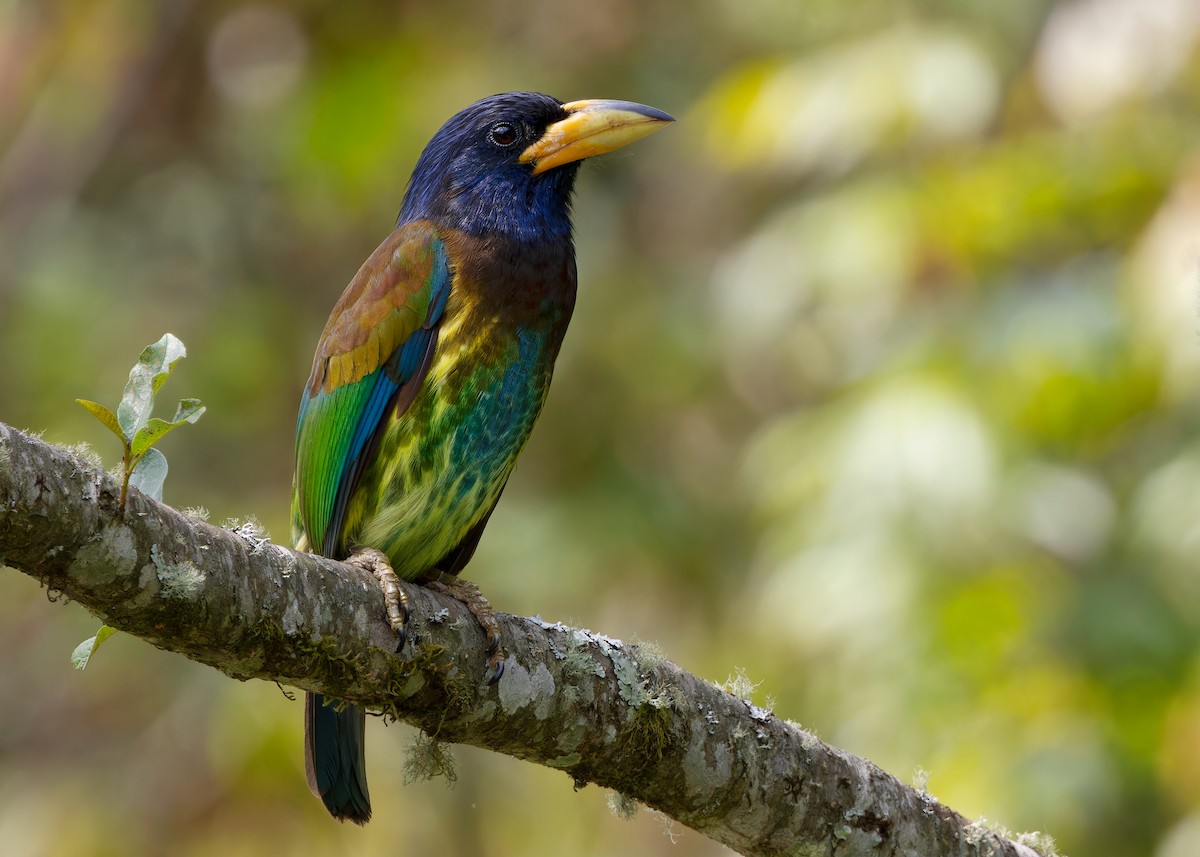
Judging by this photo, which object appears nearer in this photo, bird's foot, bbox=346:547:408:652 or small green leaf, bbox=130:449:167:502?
small green leaf, bbox=130:449:167:502

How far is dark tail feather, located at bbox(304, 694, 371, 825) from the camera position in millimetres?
3162

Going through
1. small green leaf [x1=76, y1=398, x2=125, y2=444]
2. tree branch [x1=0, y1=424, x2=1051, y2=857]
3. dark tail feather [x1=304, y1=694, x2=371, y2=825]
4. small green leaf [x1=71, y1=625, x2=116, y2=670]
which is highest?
small green leaf [x1=76, y1=398, x2=125, y2=444]

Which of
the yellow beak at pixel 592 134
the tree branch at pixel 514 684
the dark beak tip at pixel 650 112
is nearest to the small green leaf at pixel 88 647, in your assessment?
the tree branch at pixel 514 684

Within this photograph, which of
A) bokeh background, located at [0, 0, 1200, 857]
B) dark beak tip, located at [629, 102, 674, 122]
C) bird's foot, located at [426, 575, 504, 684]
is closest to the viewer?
bird's foot, located at [426, 575, 504, 684]

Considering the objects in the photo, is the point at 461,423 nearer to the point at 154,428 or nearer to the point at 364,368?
the point at 364,368

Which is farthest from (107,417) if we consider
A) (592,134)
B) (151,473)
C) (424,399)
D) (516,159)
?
(592,134)

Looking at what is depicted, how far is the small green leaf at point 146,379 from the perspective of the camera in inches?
80.4

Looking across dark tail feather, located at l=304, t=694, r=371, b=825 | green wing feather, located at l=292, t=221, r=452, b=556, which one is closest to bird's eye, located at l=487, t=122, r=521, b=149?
green wing feather, located at l=292, t=221, r=452, b=556

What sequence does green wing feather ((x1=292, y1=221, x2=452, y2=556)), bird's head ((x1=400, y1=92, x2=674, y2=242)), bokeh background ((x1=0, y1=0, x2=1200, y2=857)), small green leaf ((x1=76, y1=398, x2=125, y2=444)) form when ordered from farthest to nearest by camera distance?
bokeh background ((x1=0, y1=0, x2=1200, y2=857)), bird's head ((x1=400, y1=92, x2=674, y2=242)), green wing feather ((x1=292, y1=221, x2=452, y2=556)), small green leaf ((x1=76, y1=398, x2=125, y2=444))

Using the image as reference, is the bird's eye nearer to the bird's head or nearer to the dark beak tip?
the bird's head

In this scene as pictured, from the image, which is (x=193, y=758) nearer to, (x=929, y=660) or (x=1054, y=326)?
(x=929, y=660)

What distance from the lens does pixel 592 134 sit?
3.75m

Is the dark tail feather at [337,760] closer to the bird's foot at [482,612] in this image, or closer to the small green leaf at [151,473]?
the bird's foot at [482,612]

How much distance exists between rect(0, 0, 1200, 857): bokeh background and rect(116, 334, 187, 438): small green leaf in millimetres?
1382
